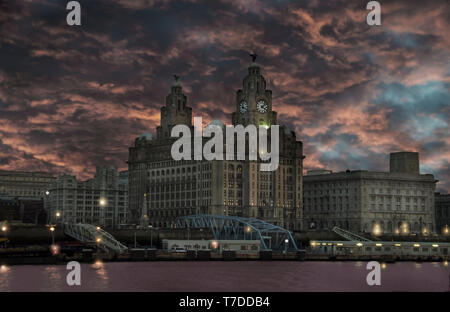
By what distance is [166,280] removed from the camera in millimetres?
119125

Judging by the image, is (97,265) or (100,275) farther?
(97,265)

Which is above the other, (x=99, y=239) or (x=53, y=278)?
(x=99, y=239)

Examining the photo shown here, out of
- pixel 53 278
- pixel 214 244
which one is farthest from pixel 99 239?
pixel 53 278

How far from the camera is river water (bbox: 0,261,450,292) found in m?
109

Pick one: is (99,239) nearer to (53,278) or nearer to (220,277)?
(220,277)

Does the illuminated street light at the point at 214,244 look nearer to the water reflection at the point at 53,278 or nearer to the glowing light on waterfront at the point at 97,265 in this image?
the glowing light on waterfront at the point at 97,265

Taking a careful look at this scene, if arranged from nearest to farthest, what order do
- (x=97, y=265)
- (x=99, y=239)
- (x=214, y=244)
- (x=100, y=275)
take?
(x=100, y=275) → (x=97, y=265) → (x=99, y=239) → (x=214, y=244)

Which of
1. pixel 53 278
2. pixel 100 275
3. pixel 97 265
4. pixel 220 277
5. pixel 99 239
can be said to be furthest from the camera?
pixel 99 239

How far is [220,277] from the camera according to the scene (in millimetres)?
125938

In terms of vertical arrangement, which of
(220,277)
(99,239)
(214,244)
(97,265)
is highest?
(99,239)

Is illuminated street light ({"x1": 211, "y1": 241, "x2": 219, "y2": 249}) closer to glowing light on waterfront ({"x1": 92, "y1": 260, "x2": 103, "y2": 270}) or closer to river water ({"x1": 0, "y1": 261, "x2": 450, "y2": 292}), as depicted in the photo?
river water ({"x1": 0, "y1": 261, "x2": 450, "y2": 292})
